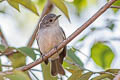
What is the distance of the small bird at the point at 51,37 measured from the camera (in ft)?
13.4

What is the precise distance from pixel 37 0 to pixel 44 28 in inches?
26.6

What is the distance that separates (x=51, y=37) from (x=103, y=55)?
0.84 meters

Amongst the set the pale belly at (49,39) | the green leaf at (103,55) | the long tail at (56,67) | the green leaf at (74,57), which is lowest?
the green leaf at (74,57)

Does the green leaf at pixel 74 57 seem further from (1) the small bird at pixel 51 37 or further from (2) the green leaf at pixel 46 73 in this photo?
(1) the small bird at pixel 51 37

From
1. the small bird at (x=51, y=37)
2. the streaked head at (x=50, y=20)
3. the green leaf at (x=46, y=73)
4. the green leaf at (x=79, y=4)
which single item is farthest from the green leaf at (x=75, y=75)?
the streaked head at (x=50, y=20)

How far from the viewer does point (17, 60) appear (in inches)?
134

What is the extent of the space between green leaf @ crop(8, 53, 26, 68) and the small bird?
1.89 ft

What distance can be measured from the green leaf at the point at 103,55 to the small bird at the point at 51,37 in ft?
1.37

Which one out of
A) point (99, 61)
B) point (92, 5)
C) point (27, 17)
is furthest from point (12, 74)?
point (27, 17)

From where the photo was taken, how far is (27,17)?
6.46 m

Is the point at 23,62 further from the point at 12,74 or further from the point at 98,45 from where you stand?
the point at 12,74

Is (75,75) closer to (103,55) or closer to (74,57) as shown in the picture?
(74,57)

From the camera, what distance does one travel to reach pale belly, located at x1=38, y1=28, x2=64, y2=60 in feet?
13.4

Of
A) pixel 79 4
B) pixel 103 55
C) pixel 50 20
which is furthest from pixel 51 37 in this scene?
pixel 103 55
